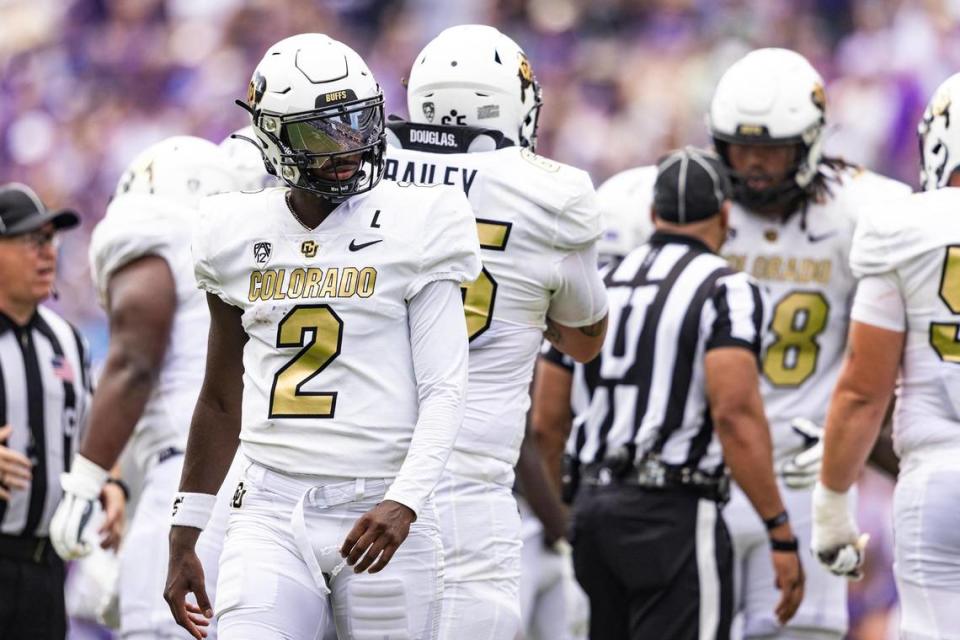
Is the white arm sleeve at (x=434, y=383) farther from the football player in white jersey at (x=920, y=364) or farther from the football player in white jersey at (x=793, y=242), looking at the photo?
the football player in white jersey at (x=793, y=242)

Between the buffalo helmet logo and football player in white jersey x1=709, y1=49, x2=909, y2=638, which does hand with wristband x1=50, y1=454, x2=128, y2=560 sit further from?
football player in white jersey x1=709, y1=49, x2=909, y2=638

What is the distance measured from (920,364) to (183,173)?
2635 millimetres

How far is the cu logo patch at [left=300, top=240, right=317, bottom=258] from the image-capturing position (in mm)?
3879

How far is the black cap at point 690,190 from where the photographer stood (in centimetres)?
582

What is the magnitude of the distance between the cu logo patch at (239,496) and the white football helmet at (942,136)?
7.09ft

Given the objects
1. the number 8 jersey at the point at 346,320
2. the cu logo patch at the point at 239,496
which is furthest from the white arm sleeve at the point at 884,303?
the cu logo patch at the point at 239,496

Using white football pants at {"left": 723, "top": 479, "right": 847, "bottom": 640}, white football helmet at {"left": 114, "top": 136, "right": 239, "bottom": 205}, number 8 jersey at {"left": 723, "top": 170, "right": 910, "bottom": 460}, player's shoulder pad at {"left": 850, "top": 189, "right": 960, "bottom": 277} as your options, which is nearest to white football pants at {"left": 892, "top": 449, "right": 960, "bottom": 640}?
→ player's shoulder pad at {"left": 850, "top": 189, "right": 960, "bottom": 277}

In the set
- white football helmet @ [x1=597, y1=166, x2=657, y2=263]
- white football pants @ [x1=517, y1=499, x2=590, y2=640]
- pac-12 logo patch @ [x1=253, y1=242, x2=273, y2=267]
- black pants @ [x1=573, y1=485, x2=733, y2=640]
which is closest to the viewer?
pac-12 logo patch @ [x1=253, y1=242, x2=273, y2=267]

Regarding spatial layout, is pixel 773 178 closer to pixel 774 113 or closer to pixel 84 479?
pixel 774 113

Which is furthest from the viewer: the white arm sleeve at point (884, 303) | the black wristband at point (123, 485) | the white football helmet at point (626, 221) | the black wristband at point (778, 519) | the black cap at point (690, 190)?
the white football helmet at point (626, 221)

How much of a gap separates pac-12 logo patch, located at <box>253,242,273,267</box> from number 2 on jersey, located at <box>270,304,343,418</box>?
0.14 m

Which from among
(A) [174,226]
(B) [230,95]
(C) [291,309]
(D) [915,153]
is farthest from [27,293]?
(B) [230,95]

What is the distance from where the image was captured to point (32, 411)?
20.3 feet

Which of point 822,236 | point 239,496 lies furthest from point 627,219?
point 239,496
